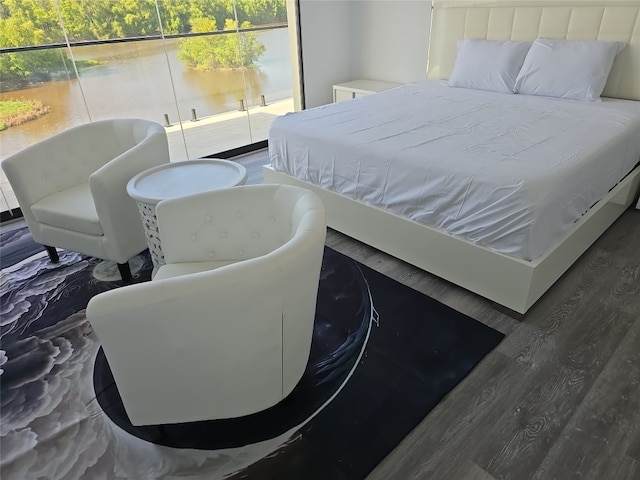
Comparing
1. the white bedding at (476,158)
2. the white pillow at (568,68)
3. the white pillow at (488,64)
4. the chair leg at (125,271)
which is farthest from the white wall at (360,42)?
the chair leg at (125,271)

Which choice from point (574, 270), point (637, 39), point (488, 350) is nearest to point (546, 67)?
point (637, 39)

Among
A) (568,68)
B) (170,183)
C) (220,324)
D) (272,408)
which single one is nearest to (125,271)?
(170,183)

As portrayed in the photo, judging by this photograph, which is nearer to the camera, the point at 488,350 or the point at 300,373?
the point at 300,373

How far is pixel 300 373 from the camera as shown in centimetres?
157

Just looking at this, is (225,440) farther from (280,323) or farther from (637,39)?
(637,39)

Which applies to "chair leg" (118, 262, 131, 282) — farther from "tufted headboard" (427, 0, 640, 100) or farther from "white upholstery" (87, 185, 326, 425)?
"tufted headboard" (427, 0, 640, 100)

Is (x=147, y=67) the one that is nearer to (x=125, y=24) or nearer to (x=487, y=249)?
(x=125, y=24)

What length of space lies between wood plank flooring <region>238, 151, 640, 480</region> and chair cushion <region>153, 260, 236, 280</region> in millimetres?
933

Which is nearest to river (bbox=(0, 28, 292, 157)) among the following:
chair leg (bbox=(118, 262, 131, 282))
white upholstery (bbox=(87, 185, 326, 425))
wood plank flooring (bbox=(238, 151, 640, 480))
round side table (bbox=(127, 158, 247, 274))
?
round side table (bbox=(127, 158, 247, 274))

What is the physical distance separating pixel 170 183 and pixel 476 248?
153 centimetres

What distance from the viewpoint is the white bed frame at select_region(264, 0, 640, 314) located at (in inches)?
78.8

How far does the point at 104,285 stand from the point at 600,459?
233cm

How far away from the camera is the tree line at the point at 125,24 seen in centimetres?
327

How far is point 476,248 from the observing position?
203cm
